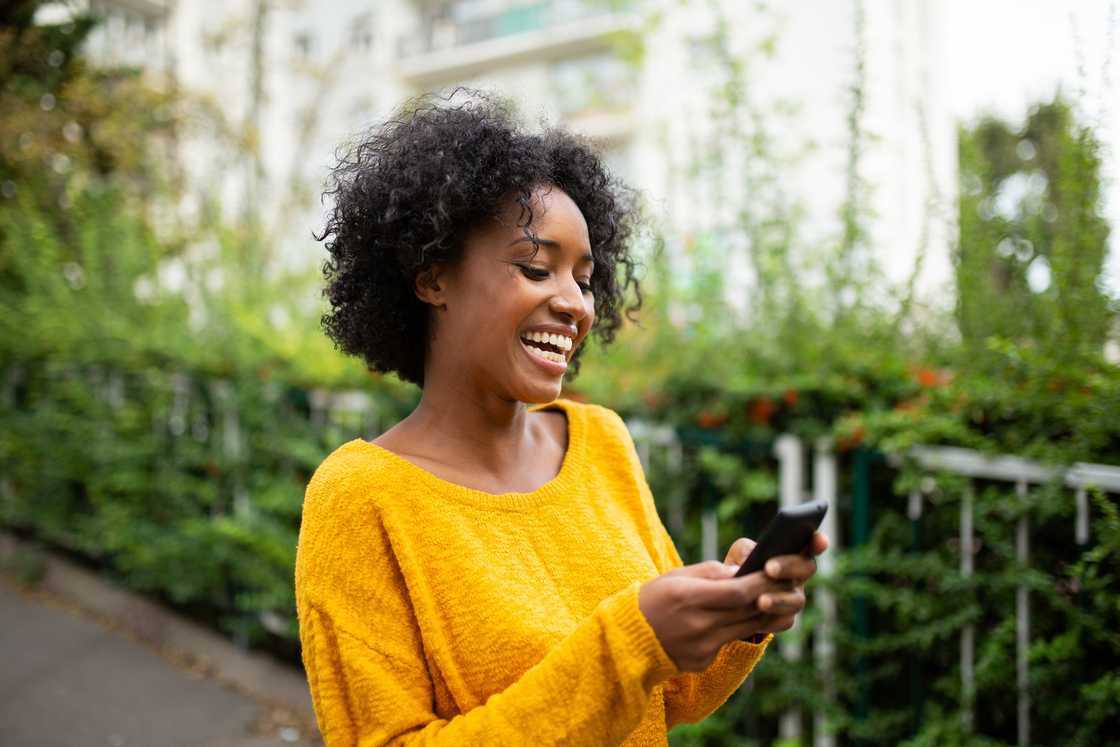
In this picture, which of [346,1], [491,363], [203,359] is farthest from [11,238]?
[346,1]

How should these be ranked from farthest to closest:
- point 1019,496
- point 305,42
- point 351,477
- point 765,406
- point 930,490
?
point 305,42, point 765,406, point 930,490, point 1019,496, point 351,477

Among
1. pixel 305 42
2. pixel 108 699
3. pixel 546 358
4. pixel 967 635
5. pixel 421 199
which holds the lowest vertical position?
pixel 108 699

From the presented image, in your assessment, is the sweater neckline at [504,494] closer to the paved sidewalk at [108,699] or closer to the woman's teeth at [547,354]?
the woman's teeth at [547,354]

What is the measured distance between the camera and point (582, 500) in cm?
151

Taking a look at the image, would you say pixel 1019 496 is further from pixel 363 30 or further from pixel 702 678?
pixel 363 30

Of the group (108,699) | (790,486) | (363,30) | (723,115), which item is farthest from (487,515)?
(363,30)

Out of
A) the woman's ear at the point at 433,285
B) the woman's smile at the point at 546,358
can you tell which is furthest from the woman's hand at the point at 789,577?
the woman's ear at the point at 433,285

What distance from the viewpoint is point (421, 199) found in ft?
4.68

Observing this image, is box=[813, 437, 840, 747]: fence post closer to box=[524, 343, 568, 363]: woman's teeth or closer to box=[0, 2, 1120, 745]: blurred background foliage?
box=[0, 2, 1120, 745]: blurred background foliage

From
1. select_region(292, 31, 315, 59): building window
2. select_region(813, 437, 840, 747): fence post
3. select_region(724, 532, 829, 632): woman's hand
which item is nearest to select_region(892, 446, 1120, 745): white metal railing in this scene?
select_region(813, 437, 840, 747): fence post

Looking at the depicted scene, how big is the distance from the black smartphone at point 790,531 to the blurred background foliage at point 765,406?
923mm

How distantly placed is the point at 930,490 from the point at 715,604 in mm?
1806

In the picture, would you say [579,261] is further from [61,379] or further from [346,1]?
[346,1]

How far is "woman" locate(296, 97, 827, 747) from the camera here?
1113 millimetres
